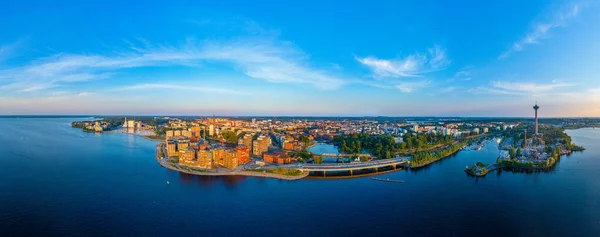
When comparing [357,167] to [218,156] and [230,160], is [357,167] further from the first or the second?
[218,156]

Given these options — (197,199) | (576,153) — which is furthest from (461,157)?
(197,199)

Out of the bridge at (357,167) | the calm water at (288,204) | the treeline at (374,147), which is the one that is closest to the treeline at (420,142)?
the treeline at (374,147)

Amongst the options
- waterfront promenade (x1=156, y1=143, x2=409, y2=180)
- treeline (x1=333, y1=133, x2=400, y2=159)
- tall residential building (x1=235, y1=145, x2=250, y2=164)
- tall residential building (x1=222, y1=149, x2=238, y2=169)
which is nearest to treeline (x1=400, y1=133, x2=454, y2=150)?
treeline (x1=333, y1=133, x2=400, y2=159)

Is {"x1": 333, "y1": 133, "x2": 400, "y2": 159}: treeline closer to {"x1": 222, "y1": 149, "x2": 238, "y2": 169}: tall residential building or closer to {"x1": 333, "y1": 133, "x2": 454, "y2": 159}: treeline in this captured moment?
{"x1": 333, "y1": 133, "x2": 454, "y2": 159}: treeline

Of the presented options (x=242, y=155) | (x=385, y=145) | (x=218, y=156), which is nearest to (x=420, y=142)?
(x=385, y=145)

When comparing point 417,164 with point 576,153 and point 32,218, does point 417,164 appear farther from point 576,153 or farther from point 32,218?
point 32,218

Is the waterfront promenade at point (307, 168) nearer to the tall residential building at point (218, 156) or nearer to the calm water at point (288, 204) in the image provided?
the calm water at point (288, 204)

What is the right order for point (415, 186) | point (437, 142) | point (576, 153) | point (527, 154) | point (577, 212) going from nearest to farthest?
point (577, 212) < point (415, 186) < point (527, 154) < point (576, 153) < point (437, 142)

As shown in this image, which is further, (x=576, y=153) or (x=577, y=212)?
(x=576, y=153)

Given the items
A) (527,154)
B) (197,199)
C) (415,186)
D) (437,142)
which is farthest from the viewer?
(437,142)
